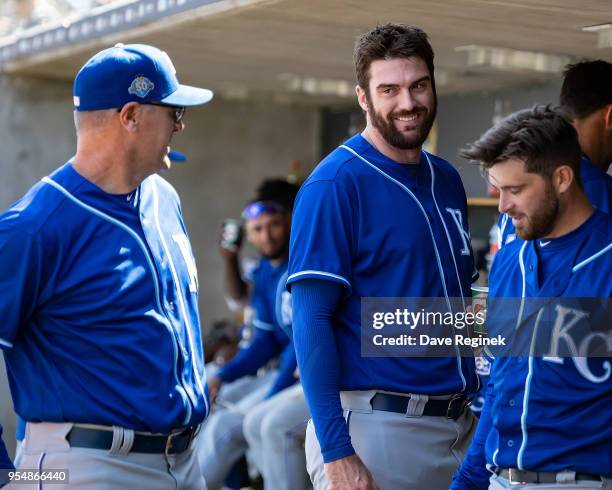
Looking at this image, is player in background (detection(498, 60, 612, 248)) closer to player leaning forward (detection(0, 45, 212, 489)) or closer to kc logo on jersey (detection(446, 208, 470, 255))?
kc logo on jersey (detection(446, 208, 470, 255))

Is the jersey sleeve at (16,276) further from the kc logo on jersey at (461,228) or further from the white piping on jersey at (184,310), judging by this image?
the kc logo on jersey at (461,228)

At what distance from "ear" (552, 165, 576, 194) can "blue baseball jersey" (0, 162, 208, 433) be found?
3.30ft

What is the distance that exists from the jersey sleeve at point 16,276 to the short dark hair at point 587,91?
1.61 m

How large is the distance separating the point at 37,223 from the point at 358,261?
80 cm

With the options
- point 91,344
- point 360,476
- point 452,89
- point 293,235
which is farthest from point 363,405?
point 452,89

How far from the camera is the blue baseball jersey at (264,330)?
5.09m

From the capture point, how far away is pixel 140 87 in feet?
8.61

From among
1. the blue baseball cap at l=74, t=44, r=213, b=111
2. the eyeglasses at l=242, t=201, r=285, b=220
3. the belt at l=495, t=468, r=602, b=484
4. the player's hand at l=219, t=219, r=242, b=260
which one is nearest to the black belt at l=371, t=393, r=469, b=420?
the belt at l=495, t=468, r=602, b=484

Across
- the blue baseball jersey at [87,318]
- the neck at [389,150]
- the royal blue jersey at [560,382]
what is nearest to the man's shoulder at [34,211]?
the blue baseball jersey at [87,318]

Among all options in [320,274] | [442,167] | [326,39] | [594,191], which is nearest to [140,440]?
[320,274]

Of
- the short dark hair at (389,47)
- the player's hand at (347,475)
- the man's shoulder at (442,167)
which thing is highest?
the short dark hair at (389,47)

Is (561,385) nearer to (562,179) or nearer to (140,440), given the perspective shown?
(562,179)

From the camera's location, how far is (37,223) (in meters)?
2.43

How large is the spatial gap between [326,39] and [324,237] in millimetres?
1693
